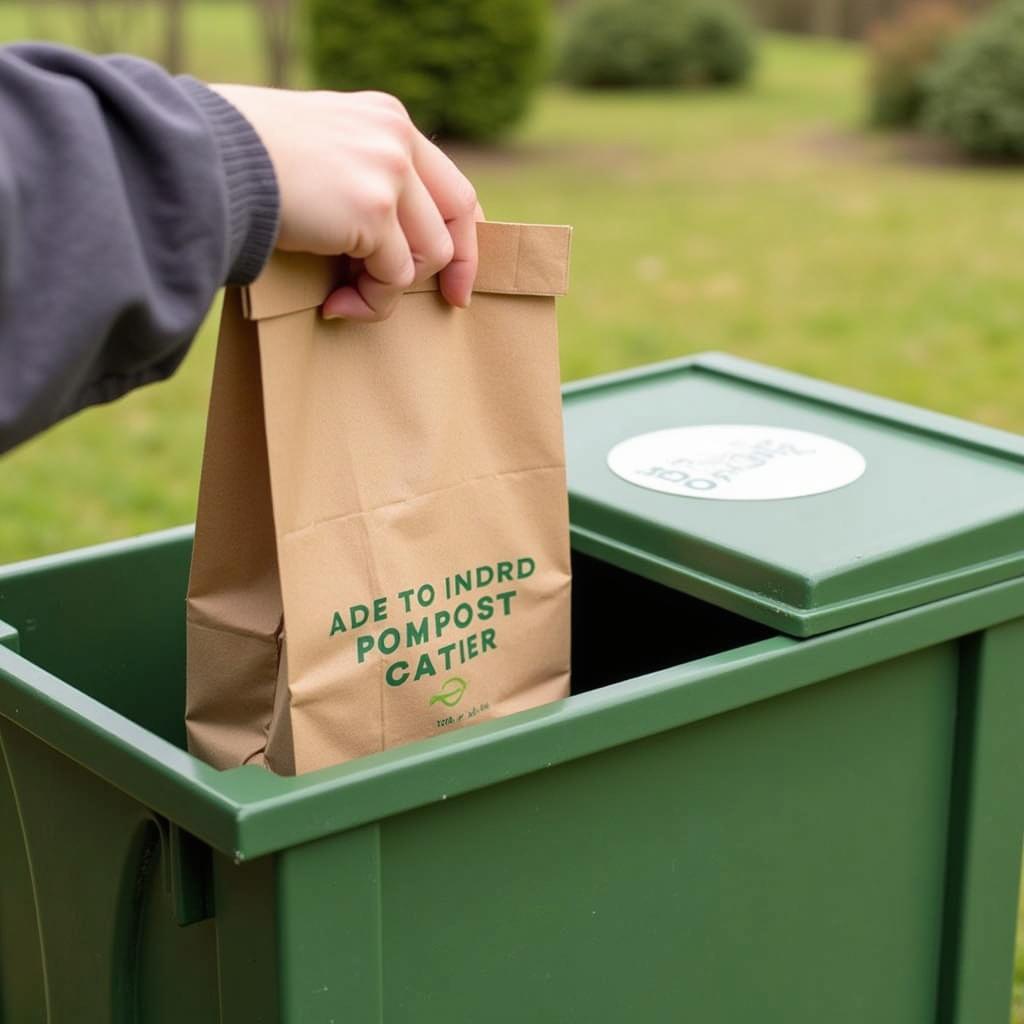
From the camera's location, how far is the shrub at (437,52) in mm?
9188

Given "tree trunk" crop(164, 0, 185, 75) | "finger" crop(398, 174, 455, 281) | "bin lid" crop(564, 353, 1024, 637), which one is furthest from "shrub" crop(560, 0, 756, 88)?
"finger" crop(398, 174, 455, 281)

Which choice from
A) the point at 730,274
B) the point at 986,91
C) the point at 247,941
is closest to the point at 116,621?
the point at 247,941

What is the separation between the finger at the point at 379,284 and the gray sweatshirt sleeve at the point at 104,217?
0.13 meters

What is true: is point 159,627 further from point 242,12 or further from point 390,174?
point 242,12

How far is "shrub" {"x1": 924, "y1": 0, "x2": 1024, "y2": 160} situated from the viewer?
29.2 feet

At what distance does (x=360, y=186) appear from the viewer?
3.97ft

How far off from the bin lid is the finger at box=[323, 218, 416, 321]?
42 centimetres

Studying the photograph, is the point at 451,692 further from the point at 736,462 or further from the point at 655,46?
the point at 655,46

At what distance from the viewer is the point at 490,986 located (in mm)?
1378

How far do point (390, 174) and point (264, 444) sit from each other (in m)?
0.27

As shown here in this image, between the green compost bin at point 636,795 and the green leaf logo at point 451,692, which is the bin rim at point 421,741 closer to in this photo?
the green compost bin at point 636,795

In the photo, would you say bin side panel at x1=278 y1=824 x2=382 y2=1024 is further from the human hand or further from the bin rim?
the human hand

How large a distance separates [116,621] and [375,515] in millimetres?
504

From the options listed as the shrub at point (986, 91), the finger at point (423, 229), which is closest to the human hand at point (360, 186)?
the finger at point (423, 229)
